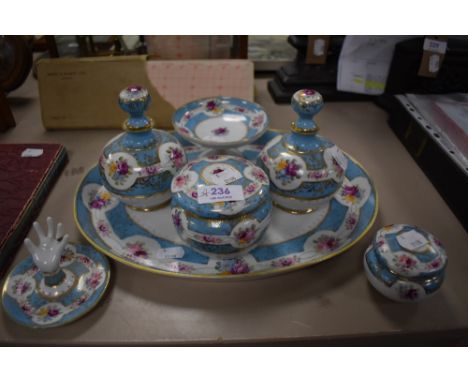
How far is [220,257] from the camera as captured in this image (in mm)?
859

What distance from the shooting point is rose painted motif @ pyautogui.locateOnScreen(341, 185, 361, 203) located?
3.41ft

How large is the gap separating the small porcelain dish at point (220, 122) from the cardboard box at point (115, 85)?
0.17 m

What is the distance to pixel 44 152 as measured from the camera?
1.27m

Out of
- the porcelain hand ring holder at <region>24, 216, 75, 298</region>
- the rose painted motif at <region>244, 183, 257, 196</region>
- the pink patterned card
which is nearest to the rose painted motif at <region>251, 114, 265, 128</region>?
the pink patterned card

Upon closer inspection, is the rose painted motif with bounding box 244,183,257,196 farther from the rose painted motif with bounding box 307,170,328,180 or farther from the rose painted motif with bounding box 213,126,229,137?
the rose painted motif with bounding box 213,126,229,137

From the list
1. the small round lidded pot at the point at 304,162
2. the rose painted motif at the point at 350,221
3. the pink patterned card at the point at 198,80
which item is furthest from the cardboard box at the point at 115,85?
→ the rose painted motif at the point at 350,221

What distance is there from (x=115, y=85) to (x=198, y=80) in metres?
0.31

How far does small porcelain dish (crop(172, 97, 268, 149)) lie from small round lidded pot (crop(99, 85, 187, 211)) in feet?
0.64

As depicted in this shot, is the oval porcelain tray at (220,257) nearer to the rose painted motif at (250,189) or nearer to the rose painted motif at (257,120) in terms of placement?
the rose painted motif at (250,189)

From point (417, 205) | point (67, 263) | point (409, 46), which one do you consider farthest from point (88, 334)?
point (409, 46)

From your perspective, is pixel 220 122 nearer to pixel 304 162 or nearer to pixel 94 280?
pixel 304 162

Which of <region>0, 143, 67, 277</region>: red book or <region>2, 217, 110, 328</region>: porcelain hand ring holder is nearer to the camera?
<region>2, 217, 110, 328</region>: porcelain hand ring holder

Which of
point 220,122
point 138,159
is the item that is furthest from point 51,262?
point 220,122

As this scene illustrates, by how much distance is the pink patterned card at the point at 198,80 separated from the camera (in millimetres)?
1461
